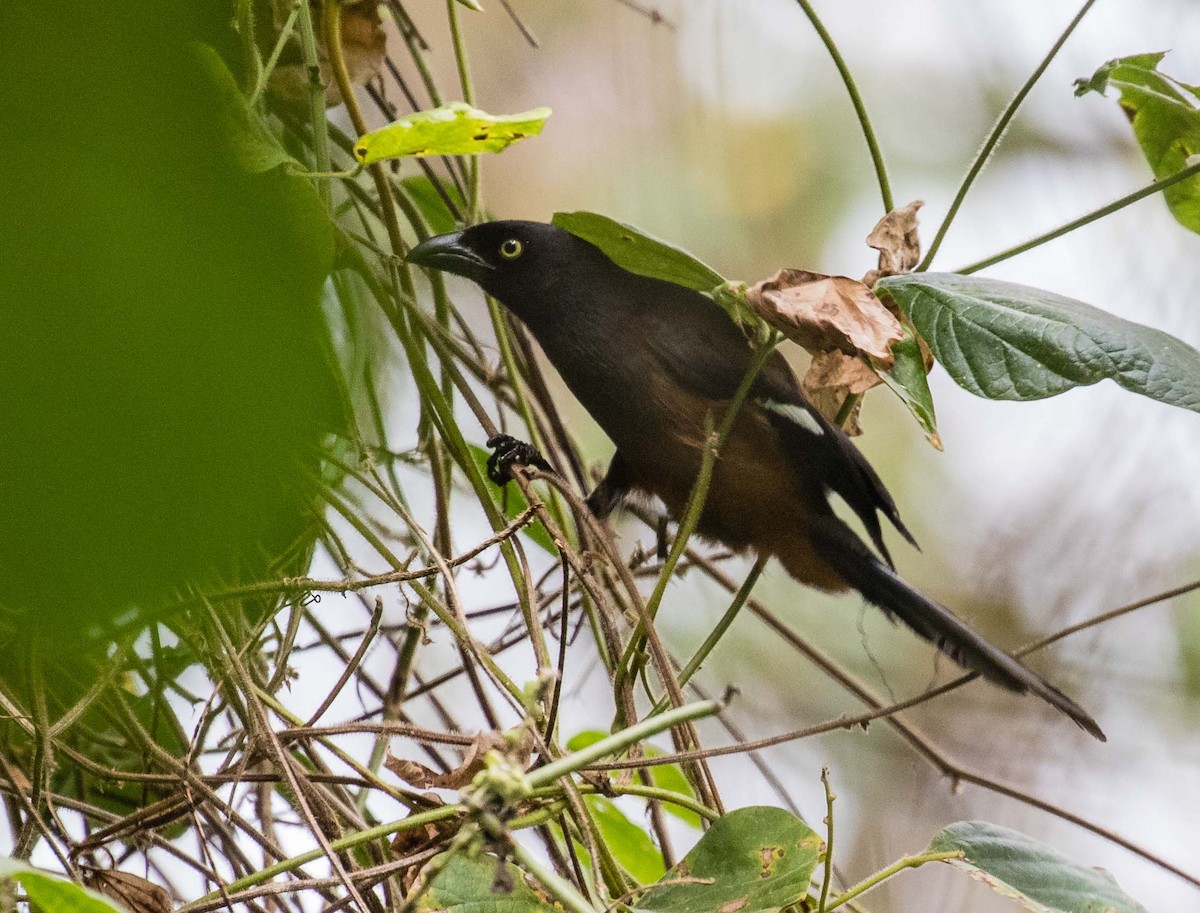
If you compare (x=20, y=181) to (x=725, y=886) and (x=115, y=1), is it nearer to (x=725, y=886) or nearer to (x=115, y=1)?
(x=115, y=1)

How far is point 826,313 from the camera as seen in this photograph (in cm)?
126

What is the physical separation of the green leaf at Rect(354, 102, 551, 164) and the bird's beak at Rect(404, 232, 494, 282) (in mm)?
560

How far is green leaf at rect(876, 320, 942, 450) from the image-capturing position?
128 centimetres

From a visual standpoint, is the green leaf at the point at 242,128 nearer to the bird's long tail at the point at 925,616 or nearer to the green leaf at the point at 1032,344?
the green leaf at the point at 1032,344

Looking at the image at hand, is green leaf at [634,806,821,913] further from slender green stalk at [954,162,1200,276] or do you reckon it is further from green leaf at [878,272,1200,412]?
slender green stalk at [954,162,1200,276]

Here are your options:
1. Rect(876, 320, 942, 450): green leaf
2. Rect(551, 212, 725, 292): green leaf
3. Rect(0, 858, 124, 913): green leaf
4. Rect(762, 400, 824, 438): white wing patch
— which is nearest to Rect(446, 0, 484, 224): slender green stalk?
Rect(551, 212, 725, 292): green leaf

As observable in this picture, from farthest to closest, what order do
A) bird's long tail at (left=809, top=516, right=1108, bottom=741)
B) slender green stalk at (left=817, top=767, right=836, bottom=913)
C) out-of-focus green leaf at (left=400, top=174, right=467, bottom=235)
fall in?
out-of-focus green leaf at (left=400, top=174, right=467, bottom=235), bird's long tail at (left=809, top=516, right=1108, bottom=741), slender green stalk at (left=817, top=767, right=836, bottom=913)

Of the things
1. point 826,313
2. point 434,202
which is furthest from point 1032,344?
point 434,202

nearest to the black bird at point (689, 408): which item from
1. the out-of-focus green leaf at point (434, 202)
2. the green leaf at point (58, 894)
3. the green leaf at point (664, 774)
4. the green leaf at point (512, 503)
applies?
the out-of-focus green leaf at point (434, 202)

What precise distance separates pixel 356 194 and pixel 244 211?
1.38 meters

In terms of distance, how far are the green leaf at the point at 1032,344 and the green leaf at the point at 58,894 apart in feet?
3.43

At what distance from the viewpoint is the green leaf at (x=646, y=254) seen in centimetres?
145

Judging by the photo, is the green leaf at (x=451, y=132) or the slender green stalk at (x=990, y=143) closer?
the green leaf at (x=451, y=132)

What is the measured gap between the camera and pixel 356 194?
1940mm
